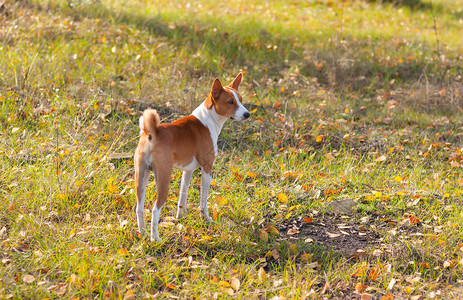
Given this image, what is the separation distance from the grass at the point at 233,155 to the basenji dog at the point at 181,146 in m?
0.33

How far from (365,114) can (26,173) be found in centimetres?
481

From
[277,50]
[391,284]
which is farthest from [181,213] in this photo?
[277,50]

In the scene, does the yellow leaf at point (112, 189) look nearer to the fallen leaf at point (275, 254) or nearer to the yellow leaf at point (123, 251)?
the yellow leaf at point (123, 251)

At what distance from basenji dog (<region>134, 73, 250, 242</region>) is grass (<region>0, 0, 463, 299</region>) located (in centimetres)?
33

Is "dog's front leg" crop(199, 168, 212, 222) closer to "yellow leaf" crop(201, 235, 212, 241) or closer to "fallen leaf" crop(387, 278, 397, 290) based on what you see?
"yellow leaf" crop(201, 235, 212, 241)

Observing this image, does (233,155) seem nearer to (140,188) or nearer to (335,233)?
(335,233)

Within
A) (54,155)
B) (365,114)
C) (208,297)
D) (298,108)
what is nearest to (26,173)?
(54,155)

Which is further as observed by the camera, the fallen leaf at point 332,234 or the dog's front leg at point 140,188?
the fallen leaf at point 332,234

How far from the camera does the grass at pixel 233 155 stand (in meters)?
3.58

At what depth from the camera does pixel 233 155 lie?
566cm

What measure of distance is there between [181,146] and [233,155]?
6.39 feet

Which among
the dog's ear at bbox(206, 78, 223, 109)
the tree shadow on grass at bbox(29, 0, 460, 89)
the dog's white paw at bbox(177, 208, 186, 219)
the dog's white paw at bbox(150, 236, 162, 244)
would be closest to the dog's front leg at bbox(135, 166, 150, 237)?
the dog's white paw at bbox(150, 236, 162, 244)

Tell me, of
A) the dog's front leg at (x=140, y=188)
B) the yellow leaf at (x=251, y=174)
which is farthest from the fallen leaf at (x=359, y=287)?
the yellow leaf at (x=251, y=174)

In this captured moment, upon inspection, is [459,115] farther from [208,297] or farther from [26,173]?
[26,173]
